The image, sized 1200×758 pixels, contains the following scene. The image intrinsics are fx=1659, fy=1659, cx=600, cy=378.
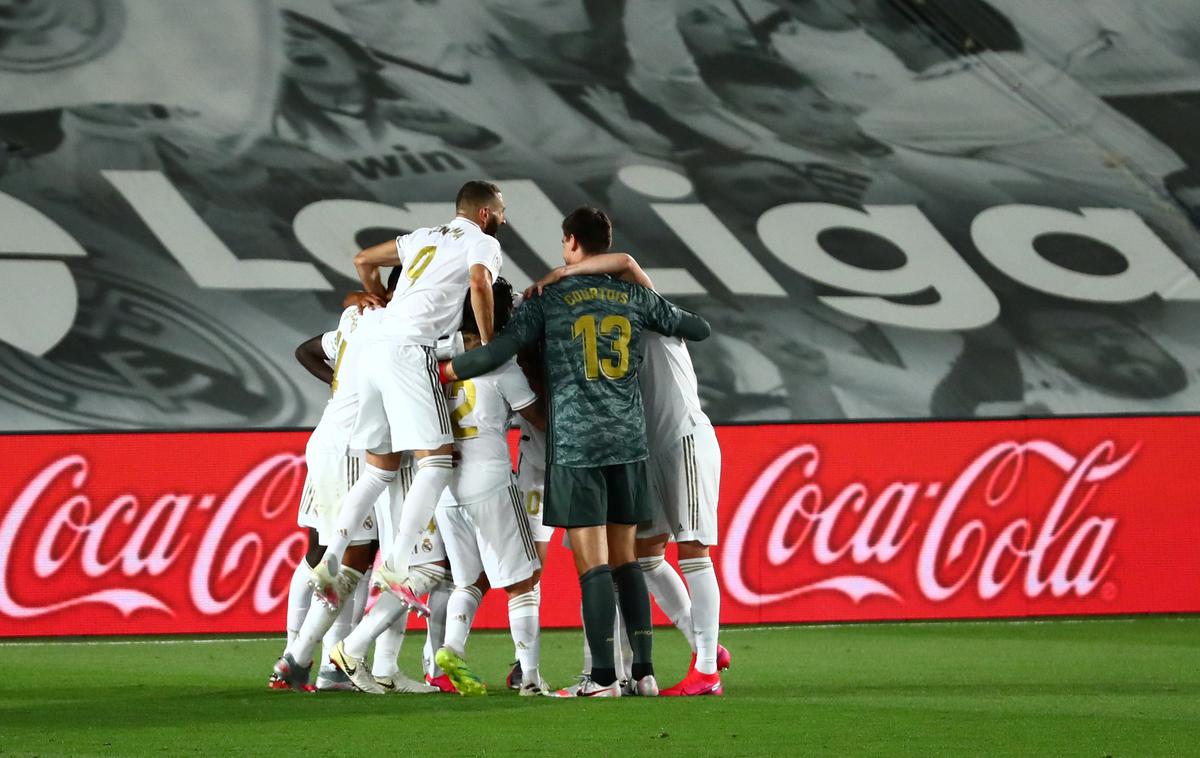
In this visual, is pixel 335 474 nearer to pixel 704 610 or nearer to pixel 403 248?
pixel 403 248

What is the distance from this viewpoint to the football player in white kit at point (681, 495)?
635cm

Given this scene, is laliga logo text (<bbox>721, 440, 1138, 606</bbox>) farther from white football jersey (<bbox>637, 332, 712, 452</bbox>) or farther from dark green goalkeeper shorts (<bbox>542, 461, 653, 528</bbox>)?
dark green goalkeeper shorts (<bbox>542, 461, 653, 528</bbox>)

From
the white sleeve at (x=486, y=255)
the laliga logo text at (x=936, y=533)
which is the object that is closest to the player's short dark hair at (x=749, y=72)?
the laliga logo text at (x=936, y=533)

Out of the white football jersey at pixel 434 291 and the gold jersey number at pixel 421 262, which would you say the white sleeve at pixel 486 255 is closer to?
the white football jersey at pixel 434 291

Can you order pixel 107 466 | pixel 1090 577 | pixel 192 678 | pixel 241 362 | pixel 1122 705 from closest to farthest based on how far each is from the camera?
pixel 1122 705, pixel 192 678, pixel 107 466, pixel 1090 577, pixel 241 362

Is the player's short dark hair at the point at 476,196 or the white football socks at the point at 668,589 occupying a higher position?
the player's short dark hair at the point at 476,196

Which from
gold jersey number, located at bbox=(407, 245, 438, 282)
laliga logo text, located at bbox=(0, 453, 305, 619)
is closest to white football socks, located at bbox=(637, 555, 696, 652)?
gold jersey number, located at bbox=(407, 245, 438, 282)

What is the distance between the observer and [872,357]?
15.1m

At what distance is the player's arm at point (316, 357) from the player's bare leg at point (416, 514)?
1227 millimetres

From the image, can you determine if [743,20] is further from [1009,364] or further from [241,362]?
[241,362]

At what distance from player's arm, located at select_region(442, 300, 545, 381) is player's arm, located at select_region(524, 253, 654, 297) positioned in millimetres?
90

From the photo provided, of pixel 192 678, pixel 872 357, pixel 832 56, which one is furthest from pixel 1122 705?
pixel 832 56

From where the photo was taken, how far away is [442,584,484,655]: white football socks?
21.1 feet

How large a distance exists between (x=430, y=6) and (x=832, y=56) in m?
3.80
